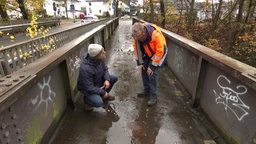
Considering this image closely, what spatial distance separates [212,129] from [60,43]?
6.38 meters

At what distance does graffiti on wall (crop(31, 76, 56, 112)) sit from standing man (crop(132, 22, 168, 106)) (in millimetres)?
1672

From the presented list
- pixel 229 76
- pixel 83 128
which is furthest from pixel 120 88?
pixel 229 76

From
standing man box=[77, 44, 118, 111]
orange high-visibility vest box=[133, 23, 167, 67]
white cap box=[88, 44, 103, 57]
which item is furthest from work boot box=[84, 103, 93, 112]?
orange high-visibility vest box=[133, 23, 167, 67]

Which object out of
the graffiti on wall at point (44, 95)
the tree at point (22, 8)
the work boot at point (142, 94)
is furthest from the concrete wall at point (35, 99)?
the tree at point (22, 8)

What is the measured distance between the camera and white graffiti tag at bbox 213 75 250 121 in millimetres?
2260

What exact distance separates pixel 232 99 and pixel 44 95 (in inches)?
100

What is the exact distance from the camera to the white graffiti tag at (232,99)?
2.26 meters

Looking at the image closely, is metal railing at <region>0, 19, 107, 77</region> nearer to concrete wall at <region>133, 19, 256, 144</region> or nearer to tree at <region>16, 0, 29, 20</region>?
concrete wall at <region>133, 19, 256, 144</region>

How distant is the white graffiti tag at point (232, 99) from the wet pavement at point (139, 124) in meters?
0.54

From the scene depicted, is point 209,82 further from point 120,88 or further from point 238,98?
point 120,88

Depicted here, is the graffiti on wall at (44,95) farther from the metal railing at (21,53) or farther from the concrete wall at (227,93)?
the concrete wall at (227,93)

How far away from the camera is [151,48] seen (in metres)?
3.46

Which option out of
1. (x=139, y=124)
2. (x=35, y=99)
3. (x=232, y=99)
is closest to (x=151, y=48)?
(x=139, y=124)

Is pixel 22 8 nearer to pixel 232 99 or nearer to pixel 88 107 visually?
pixel 88 107
